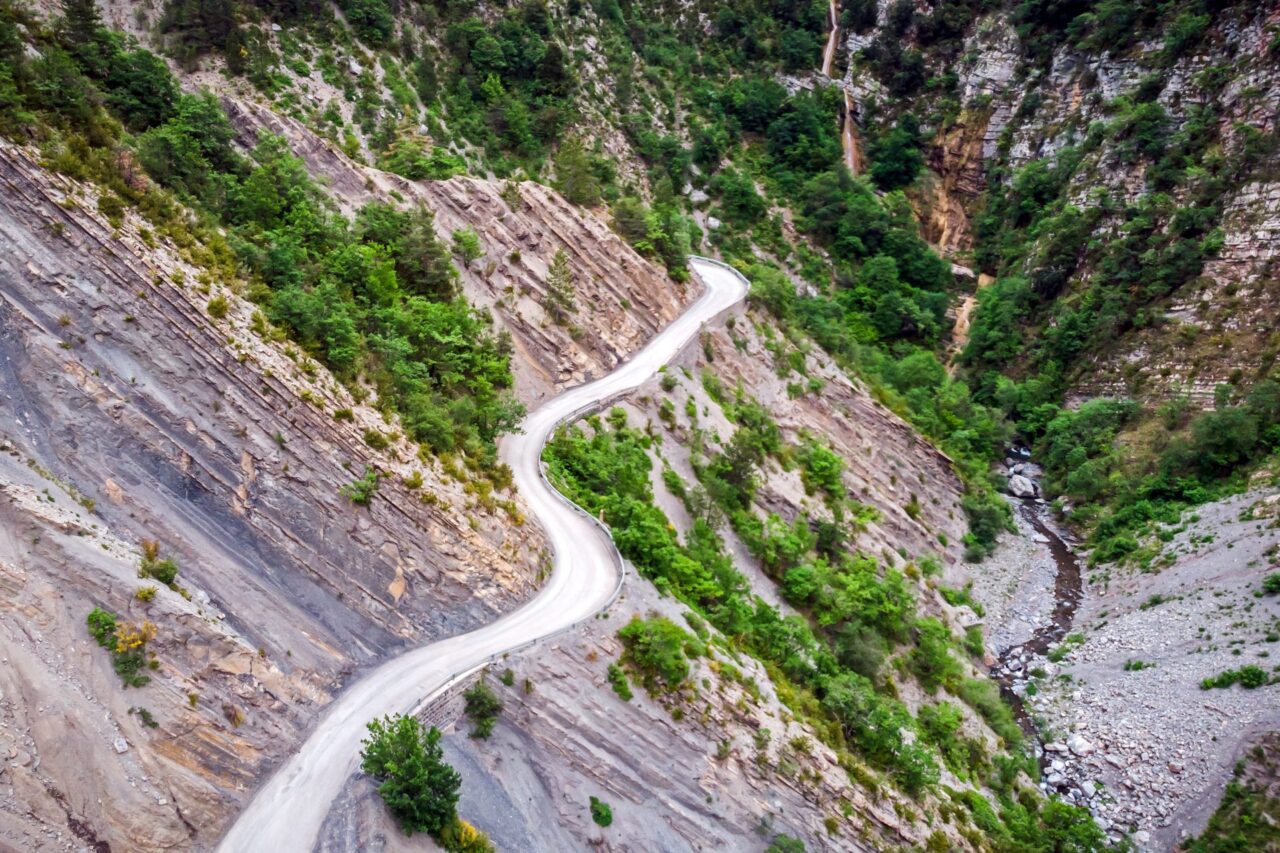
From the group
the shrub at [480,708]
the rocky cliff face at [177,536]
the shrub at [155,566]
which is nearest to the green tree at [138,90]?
the rocky cliff face at [177,536]

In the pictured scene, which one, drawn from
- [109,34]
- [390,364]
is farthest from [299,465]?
[109,34]

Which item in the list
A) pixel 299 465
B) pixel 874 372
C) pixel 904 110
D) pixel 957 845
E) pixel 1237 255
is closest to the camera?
pixel 299 465

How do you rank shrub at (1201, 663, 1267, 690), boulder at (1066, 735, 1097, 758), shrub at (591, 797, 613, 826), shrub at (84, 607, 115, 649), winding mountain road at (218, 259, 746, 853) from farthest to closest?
boulder at (1066, 735, 1097, 758)
shrub at (1201, 663, 1267, 690)
shrub at (591, 797, 613, 826)
winding mountain road at (218, 259, 746, 853)
shrub at (84, 607, 115, 649)

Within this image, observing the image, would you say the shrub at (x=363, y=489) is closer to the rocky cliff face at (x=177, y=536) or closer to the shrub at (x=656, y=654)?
the rocky cliff face at (x=177, y=536)

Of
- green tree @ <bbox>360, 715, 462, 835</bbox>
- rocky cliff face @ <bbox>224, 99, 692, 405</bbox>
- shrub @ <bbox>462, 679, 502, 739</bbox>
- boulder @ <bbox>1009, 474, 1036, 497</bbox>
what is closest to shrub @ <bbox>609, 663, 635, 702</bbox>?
shrub @ <bbox>462, 679, 502, 739</bbox>

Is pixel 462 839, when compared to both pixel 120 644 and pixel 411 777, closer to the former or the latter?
pixel 411 777

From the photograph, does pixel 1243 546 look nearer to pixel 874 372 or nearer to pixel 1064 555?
pixel 1064 555

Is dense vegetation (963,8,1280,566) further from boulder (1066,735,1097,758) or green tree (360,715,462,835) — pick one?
green tree (360,715,462,835)
